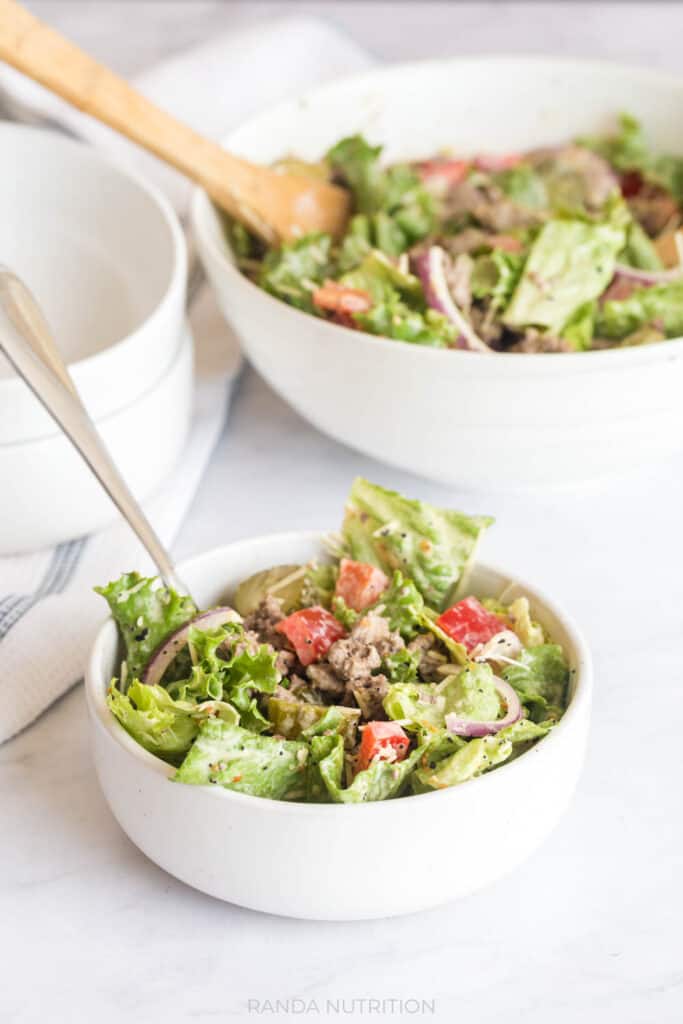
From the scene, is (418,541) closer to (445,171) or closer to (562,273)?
(562,273)

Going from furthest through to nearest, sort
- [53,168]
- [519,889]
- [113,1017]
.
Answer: [53,168]
[519,889]
[113,1017]

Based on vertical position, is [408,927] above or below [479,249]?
below

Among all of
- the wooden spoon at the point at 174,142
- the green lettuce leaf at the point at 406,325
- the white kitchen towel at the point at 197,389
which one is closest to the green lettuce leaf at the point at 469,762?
the white kitchen towel at the point at 197,389

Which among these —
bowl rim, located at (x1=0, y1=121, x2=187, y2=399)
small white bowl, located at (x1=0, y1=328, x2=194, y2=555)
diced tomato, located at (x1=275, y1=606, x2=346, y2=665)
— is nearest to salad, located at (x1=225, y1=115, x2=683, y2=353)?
bowl rim, located at (x1=0, y1=121, x2=187, y2=399)

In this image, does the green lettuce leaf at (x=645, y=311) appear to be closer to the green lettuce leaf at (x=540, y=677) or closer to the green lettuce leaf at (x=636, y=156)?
the green lettuce leaf at (x=636, y=156)

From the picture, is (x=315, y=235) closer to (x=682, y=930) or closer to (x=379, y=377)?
(x=379, y=377)

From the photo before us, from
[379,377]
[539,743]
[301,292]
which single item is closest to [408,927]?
[539,743]

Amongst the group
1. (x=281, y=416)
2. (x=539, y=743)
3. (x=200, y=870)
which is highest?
(x=539, y=743)
